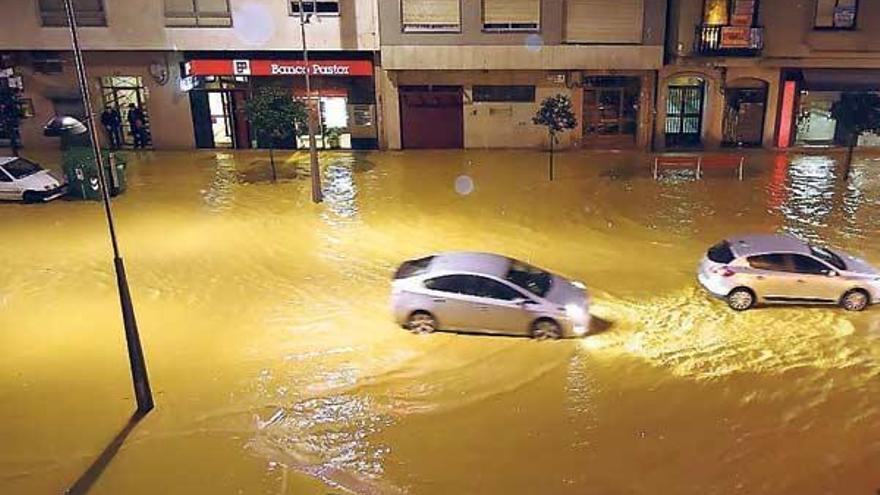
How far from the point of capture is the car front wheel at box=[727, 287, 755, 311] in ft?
48.2

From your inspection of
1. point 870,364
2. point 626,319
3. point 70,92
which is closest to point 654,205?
point 626,319

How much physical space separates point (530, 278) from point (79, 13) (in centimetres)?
2349

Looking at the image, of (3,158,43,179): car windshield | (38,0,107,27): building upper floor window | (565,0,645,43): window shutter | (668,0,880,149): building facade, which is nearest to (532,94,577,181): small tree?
(565,0,645,43): window shutter

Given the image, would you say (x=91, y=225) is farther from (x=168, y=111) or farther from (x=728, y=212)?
(x=728, y=212)

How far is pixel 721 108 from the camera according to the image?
96.6ft

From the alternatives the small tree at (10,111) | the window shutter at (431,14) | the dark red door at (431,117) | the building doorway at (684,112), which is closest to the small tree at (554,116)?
the dark red door at (431,117)

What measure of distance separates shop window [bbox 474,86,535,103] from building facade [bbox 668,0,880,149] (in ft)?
17.3

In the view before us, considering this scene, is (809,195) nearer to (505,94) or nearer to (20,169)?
(505,94)

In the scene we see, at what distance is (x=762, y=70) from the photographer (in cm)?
2883

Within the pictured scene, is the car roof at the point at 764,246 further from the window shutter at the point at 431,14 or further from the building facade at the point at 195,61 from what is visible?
the building facade at the point at 195,61

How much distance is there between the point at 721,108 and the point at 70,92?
86.8 ft

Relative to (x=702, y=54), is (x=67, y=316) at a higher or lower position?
lower

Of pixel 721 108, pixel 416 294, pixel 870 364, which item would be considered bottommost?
pixel 870 364

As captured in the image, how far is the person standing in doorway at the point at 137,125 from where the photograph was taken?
3056 cm
